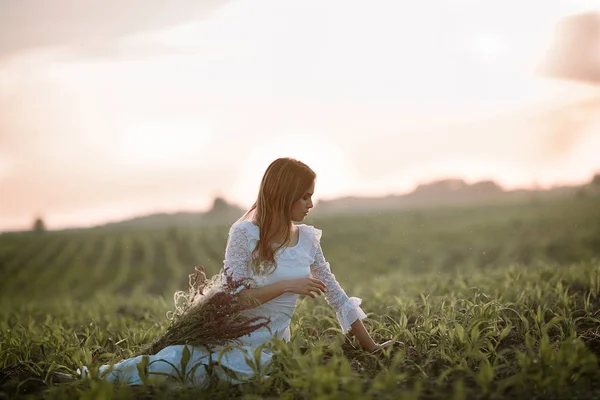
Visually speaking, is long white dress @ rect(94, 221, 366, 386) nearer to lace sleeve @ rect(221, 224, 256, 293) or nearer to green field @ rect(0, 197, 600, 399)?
lace sleeve @ rect(221, 224, 256, 293)

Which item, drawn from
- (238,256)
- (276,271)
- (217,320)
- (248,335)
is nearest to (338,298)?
(276,271)

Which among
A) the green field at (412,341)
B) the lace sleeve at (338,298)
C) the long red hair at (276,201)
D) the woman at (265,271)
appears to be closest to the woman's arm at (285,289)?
the woman at (265,271)

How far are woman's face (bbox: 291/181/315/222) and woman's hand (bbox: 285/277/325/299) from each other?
48 centimetres

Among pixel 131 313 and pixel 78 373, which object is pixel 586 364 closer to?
pixel 78 373

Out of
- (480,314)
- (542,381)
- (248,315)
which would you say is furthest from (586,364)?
(248,315)

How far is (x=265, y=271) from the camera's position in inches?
168

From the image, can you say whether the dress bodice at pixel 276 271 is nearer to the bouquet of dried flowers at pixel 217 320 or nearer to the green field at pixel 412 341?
the bouquet of dried flowers at pixel 217 320

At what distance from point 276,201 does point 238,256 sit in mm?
487

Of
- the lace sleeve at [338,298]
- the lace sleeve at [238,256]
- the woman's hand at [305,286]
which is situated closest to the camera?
the woman's hand at [305,286]

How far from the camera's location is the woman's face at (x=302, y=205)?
4.21 m

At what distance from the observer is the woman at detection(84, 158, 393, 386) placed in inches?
159

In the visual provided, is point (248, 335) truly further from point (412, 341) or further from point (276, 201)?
point (412, 341)

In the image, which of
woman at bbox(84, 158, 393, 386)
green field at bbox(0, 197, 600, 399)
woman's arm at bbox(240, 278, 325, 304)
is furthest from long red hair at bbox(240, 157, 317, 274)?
green field at bbox(0, 197, 600, 399)

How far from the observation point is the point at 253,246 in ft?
13.9
